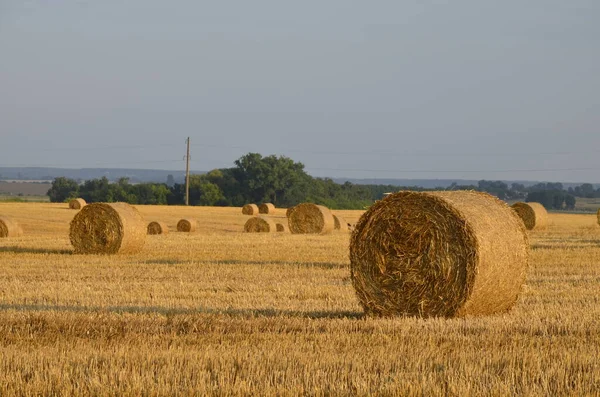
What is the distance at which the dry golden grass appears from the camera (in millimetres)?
6414

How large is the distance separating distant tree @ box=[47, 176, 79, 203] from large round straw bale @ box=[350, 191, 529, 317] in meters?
63.0

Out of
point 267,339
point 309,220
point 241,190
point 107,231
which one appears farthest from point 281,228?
point 241,190

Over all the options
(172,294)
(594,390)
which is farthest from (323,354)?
(172,294)

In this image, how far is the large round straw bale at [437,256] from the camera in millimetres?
10336

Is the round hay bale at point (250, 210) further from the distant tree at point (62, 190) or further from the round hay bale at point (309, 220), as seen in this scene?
the distant tree at point (62, 190)

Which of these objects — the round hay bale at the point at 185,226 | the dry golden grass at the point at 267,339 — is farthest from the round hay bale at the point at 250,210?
the dry golden grass at the point at 267,339

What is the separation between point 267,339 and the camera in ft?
27.2

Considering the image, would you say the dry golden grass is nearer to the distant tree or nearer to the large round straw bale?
the large round straw bale

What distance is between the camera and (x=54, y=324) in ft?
29.6

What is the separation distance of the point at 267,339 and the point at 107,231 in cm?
1231

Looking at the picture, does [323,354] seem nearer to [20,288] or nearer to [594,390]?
[594,390]

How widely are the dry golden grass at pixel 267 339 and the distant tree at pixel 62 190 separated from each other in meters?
58.5

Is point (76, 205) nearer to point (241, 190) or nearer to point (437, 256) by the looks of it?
point (241, 190)

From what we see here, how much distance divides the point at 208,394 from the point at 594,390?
2607 mm
